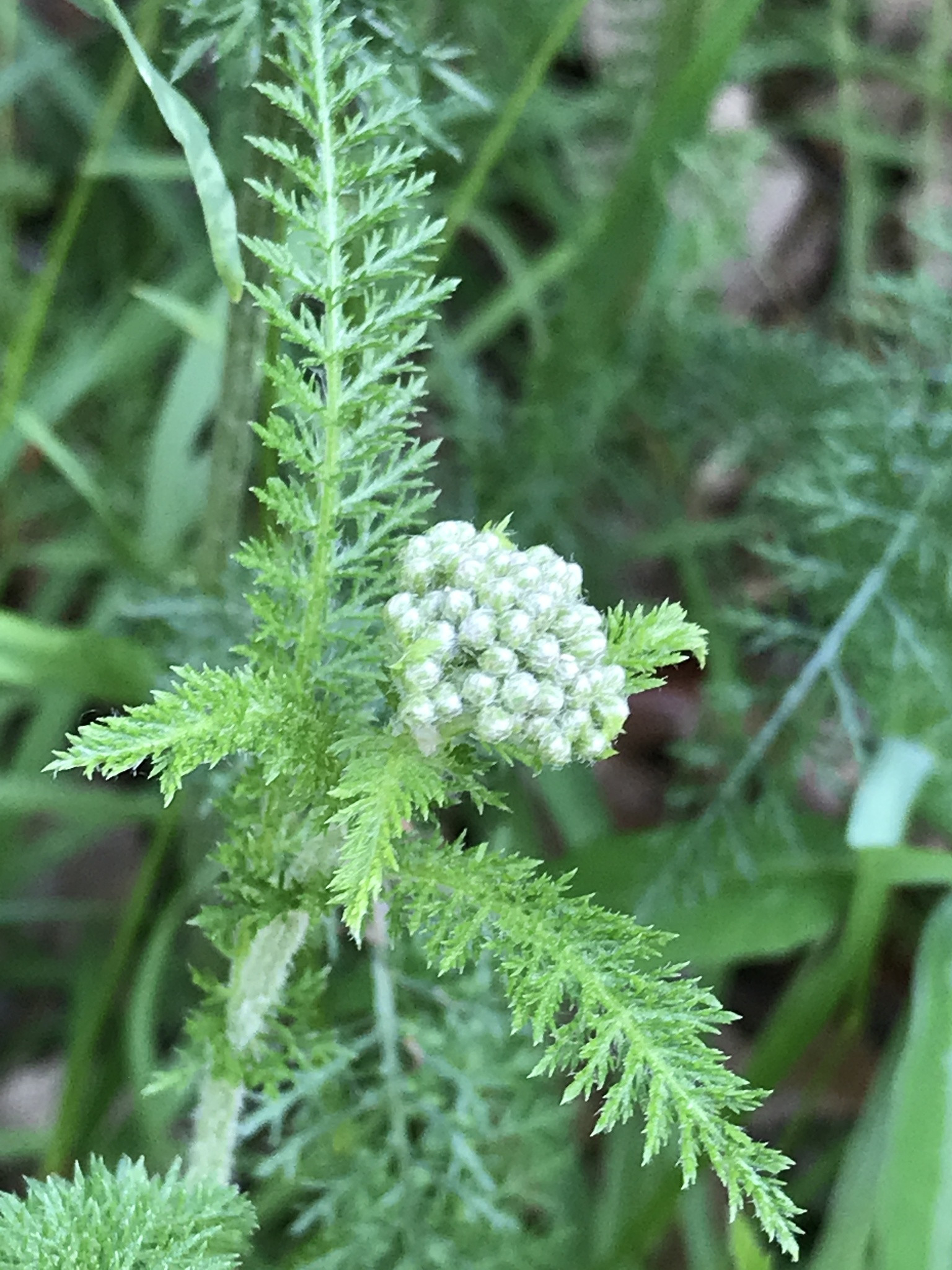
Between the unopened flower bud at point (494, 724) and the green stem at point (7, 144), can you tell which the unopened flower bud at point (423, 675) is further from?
the green stem at point (7, 144)

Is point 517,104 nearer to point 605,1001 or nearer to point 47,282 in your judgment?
point 47,282

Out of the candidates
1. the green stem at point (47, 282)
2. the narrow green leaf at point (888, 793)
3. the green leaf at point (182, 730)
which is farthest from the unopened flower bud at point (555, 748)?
the green stem at point (47, 282)

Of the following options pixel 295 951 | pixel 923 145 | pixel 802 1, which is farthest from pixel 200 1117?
pixel 802 1

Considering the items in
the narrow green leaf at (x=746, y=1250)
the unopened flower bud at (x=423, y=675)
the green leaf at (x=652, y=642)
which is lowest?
the narrow green leaf at (x=746, y=1250)

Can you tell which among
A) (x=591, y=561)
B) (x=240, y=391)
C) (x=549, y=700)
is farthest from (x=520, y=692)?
(x=591, y=561)

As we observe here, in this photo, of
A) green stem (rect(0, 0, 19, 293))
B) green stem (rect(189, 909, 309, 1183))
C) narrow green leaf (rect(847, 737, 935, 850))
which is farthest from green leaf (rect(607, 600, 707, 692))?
green stem (rect(0, 0, 19, 293))

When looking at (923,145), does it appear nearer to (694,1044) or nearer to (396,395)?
(396,395)

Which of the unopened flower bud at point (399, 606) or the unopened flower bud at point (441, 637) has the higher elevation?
the unopened flower bud at point (399, 606)

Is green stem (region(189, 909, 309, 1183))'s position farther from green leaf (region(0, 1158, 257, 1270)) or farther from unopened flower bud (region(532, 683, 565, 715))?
unopened flower bud (region(532, 683, 565, 715))

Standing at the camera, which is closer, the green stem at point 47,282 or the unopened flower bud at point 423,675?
the unopened flower bud at point 423,675
